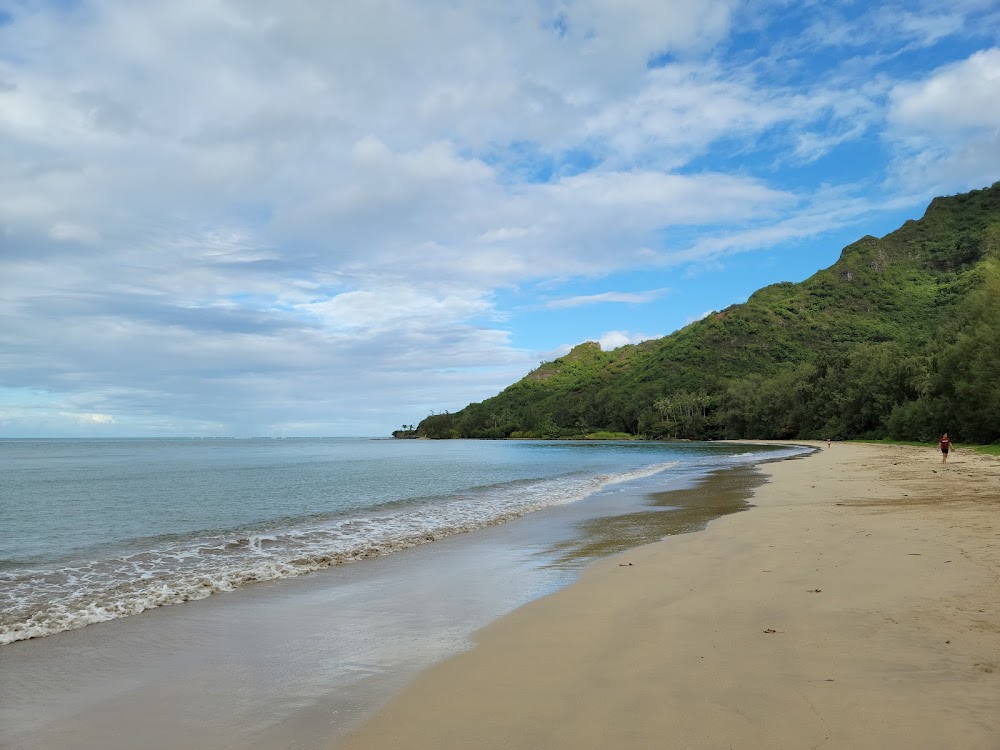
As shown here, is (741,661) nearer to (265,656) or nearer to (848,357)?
(265,656)

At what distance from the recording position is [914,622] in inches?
244

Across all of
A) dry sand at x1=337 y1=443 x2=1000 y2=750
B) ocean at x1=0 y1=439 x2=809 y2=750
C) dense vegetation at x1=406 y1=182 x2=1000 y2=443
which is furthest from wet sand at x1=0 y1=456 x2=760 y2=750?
dense vegetation at x1=406 y1=182 x2=1000 y2=443

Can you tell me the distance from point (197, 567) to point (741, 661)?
1073 cm

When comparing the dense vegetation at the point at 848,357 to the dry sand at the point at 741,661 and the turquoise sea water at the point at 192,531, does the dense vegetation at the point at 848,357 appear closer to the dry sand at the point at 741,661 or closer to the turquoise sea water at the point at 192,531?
the turquoise sea water at the point at 192,531

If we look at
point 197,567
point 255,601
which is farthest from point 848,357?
point 255,601

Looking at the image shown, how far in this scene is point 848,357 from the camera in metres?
94.1

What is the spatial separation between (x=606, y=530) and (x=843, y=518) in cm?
556

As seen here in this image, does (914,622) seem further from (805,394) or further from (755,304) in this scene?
(755,304)

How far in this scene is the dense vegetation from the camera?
59.8 metres

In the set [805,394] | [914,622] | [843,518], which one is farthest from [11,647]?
[805,394]

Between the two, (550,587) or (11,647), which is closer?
(11,647)

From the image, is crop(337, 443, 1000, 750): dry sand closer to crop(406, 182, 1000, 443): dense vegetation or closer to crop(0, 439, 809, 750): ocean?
crop(0, 439, 809, 750): ocean

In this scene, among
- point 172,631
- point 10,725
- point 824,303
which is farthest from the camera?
point 824,303

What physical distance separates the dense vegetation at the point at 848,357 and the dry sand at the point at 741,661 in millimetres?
50459
